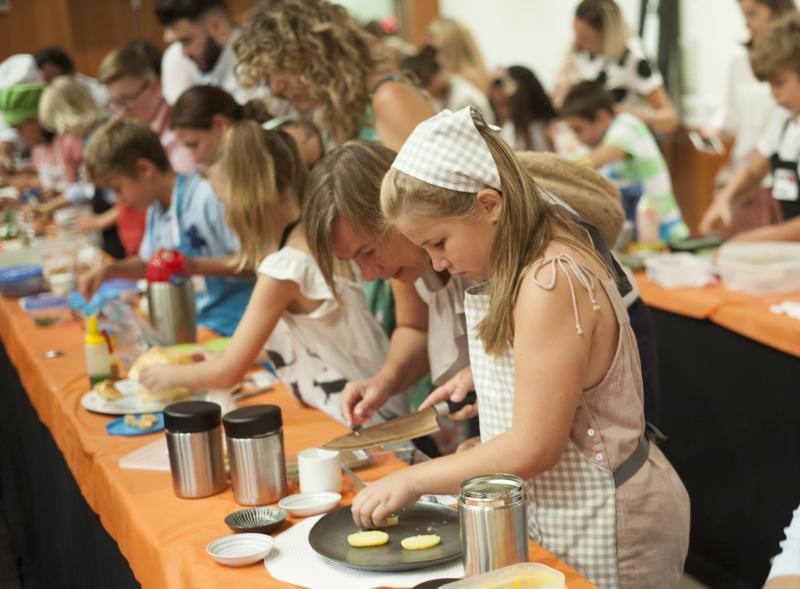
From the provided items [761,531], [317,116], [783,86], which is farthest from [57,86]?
[761,531]

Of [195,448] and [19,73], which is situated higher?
[19,73]

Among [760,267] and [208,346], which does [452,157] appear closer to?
[208,346]

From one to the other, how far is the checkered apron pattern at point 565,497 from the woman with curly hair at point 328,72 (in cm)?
119

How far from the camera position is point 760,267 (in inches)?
119

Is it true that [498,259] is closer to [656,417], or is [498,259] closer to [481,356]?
[481,356]

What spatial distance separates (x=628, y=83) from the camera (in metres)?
5.44

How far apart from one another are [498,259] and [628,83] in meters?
4.23

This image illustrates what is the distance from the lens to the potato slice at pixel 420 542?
1432 mm

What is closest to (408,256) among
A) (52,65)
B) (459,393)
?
(459,393)

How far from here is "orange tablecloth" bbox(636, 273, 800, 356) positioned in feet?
9.00

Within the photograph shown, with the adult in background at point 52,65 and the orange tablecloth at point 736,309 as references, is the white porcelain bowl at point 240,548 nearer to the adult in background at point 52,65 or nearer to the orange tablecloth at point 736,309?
the orange tablecloth at point 736,309

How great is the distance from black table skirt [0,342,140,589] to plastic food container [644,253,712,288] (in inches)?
77.7

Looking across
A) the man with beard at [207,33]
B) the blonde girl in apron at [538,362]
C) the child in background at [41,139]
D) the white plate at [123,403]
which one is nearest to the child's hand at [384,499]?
the blonde girl in apron at [538,362]

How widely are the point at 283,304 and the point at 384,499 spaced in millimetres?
841
